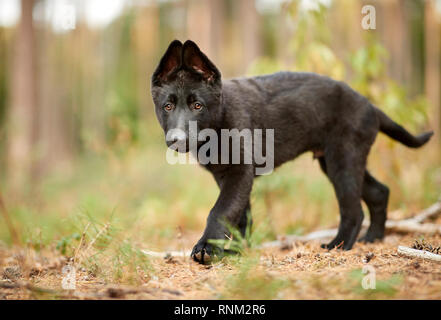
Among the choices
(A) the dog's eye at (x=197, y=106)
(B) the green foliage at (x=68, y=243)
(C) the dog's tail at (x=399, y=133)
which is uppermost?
(A) the dog's eye at (x=197, y=106)

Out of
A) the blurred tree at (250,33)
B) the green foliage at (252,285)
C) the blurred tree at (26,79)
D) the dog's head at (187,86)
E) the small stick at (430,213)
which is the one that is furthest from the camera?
the blurred tree at (250,33)

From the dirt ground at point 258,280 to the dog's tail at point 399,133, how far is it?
145 centimetres

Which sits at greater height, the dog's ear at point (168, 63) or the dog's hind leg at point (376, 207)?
the dog's ear at point (168, 63)

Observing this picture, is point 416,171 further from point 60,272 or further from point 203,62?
point 60,272

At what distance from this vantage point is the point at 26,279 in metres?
2.91

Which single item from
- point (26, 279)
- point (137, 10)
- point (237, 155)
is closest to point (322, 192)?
point (237, 155)

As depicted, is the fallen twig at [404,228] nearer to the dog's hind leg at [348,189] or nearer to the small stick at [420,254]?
the dog's hind leg at [348,189]

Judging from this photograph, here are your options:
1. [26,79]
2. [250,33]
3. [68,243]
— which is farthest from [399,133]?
[26,79]

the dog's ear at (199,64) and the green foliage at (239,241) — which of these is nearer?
the green foliage at (239,241)

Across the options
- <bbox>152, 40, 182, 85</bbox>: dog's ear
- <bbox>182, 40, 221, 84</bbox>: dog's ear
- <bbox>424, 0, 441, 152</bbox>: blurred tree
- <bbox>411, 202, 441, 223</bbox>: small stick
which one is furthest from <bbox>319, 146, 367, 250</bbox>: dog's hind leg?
<bbox>424, 0, 441, 152</bbox>: blurred tree

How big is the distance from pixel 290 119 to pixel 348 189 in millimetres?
895

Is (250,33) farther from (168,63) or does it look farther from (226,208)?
(226,208)

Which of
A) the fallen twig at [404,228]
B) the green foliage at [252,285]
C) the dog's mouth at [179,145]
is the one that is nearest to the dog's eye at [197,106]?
the dog's mouth at [179,145]

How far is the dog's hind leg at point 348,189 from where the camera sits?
3951 mm
